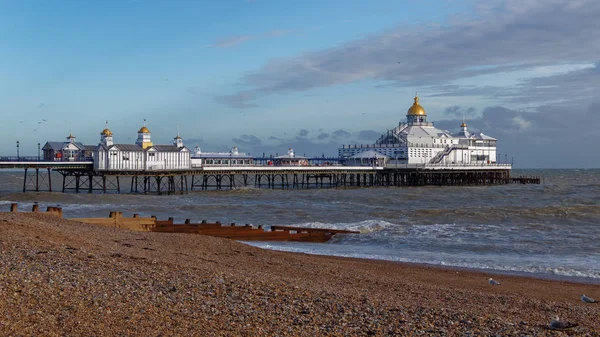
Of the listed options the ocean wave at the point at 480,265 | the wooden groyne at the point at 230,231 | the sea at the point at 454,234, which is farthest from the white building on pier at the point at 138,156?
the ocean wave at the point at 480,265

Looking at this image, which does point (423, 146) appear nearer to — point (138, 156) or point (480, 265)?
point (138, 156)

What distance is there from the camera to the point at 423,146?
81312 millimetres

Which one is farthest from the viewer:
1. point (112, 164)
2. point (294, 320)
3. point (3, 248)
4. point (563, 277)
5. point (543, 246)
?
point (112, 164)

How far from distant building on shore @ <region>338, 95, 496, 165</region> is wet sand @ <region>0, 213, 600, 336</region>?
64.4m

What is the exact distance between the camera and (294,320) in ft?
25.1

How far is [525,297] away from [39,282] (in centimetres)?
772

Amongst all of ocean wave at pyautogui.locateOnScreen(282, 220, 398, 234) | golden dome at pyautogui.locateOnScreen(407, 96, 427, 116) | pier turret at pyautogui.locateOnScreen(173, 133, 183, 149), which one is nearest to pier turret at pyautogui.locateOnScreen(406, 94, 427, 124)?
golden dome at pyautogui.locateOnScreen(407, 96, 427, 116)

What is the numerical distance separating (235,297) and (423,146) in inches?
2928

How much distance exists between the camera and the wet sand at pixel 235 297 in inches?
282

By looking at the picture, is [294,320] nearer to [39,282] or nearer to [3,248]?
[39,282]

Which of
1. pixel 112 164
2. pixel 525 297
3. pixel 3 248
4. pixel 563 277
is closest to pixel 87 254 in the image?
pixel 3 248

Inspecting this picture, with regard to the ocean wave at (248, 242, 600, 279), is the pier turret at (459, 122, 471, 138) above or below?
above

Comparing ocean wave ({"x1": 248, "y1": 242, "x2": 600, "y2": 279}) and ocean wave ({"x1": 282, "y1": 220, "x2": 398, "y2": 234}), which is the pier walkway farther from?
ocean wave ({"x1": 248, "y1": 242, "x2": 600, "y2": 279})

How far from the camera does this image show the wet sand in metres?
7.15
